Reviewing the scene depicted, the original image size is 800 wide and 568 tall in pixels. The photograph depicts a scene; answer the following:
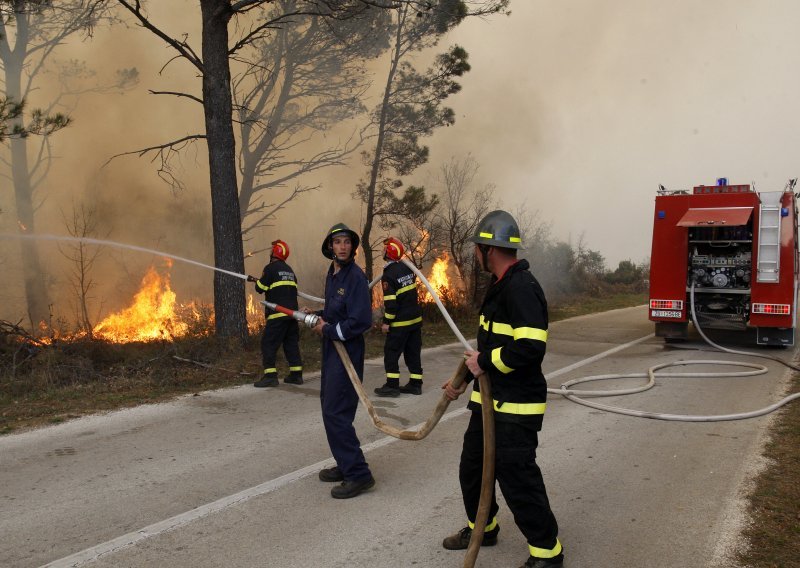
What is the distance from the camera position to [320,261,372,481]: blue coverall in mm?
3920

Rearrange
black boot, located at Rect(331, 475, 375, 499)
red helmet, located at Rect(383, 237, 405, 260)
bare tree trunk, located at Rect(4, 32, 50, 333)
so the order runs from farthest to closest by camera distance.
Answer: bare tree trunk, located at Rect(4, 32, 50, 333), red helmet, located at Rect(383, 237, 405, 260), black boot, located at Rect(331, 475, 375, 499)

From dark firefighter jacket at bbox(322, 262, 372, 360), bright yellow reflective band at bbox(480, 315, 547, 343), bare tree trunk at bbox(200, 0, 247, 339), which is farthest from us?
bare tree trunk at bbox(200, 0, 247, 339)

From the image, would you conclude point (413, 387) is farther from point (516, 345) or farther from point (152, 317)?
point (152, 317)

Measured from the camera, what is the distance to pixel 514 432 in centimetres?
287

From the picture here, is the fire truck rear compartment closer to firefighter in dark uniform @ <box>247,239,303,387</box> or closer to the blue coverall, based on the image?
firefighter in dark uniform @ <box>247,239,303,387</box>

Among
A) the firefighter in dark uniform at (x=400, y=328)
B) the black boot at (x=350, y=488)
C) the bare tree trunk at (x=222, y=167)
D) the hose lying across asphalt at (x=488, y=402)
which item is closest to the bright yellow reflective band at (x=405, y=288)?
the firefighter in dark uniform at (x=400, y=328)

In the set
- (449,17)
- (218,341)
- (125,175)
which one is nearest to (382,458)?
(218,341)

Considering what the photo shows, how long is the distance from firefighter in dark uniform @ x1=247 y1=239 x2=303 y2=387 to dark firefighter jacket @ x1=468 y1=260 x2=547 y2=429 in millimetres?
4528

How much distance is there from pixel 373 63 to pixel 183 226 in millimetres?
6673

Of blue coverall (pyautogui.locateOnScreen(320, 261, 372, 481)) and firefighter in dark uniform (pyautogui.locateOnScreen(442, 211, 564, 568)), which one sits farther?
blue coverall (pyautogui.locateOnScreen(320, 261, 372, 481))

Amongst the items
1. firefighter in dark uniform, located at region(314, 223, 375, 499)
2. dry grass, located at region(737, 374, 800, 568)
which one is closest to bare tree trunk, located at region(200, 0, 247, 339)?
firefighter in dark uniform, located at region(314, 223, 375, 499)

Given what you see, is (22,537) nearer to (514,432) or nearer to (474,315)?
(514,432)

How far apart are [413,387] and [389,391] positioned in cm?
33

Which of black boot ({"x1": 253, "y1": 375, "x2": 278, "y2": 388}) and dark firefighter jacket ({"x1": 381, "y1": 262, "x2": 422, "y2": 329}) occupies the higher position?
dark firefighter jacket ({"x1": 381, "y1": 262, "x2": 422, "y2": 329})
